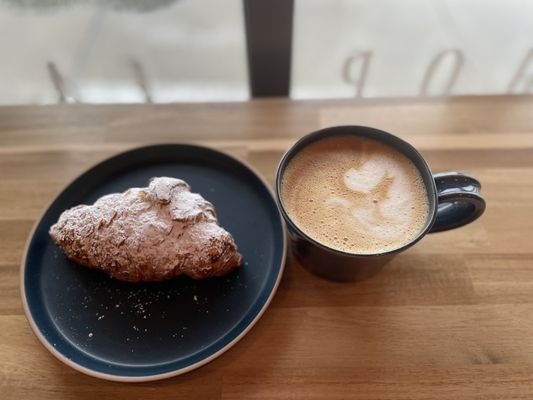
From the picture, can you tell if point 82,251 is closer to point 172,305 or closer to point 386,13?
point 172,305

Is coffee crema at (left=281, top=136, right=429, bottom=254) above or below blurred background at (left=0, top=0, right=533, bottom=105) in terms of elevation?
above

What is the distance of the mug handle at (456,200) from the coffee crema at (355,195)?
0.03m

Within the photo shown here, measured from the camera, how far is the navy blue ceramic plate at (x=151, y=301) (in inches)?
23.3

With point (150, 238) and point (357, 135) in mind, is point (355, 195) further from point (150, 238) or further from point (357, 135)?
point (150, 238)

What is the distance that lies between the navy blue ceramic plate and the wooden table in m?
0.04

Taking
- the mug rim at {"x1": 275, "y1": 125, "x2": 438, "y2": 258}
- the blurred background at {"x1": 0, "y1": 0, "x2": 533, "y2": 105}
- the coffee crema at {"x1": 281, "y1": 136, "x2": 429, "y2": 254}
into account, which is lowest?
the blurred background at {"x1": 0, "y1": 0, "x2": 533, "y2": 105}

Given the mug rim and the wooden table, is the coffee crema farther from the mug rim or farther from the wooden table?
the wooden table

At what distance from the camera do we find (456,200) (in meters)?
0.59

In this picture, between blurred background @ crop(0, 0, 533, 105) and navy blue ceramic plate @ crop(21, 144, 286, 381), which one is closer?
navy blue ceramic plate @ crop(21, 144, 286, 381)

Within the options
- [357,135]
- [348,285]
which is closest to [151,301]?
[348,285]

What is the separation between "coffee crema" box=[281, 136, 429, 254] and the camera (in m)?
0.60

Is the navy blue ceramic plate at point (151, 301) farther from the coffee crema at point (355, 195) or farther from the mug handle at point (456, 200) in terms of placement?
the mug handle at point (456, 200)

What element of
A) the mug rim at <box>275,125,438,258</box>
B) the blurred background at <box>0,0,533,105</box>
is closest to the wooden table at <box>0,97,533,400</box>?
the mug rim at <box>275,125,438,258</box>

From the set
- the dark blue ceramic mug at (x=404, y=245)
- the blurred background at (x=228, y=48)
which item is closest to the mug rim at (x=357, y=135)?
the dark blue ceramic mug at (x=404, y=245)
